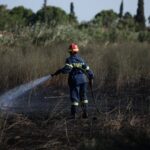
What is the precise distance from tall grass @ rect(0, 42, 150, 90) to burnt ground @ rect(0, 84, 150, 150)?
347cm

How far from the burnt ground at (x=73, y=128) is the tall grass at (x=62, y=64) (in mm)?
3471

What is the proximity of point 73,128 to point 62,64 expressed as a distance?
9366 millimetres

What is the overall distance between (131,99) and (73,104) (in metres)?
3.88

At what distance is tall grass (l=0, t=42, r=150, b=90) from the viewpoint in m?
19.9

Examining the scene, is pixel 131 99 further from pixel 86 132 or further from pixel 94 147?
pixel 94 147

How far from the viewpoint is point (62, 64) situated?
69.2 feet

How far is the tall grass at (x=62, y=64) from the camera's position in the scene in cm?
1992

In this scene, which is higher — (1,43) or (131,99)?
(1,43)

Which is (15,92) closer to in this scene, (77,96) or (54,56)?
(54,56)

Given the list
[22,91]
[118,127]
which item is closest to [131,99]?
[22,91]

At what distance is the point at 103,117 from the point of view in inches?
494

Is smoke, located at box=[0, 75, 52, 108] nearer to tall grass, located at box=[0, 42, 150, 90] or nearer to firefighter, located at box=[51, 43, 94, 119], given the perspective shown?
tall grass, located at box=[0, 42, 150, 90]

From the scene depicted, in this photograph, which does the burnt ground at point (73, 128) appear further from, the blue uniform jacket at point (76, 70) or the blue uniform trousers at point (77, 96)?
the blue uniform jacket at point (76, 70)

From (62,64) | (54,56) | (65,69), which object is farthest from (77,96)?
(54,56)
